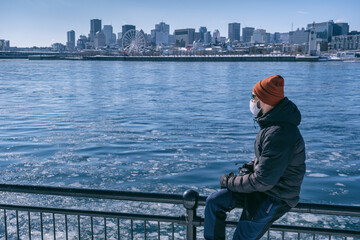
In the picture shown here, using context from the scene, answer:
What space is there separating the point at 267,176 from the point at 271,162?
0.13m

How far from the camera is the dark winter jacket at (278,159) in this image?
3518 mm

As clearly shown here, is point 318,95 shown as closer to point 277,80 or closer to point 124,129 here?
point 124,129

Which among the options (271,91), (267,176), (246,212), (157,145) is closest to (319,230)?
(246,212)

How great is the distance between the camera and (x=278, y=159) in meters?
3.51

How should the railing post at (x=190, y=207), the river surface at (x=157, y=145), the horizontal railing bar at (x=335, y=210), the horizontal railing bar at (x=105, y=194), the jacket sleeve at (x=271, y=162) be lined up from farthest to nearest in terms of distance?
the river surface at (x=157, y=145) < the horizontal railing bar at (x=105, y=194) < the railing post at (x=190, y=207) < the horizontal railing bar at (x=335, y=210) < the jacket sleeve at (x=271, y=162)

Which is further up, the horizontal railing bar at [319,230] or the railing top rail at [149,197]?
the railing top rail at [149,197]

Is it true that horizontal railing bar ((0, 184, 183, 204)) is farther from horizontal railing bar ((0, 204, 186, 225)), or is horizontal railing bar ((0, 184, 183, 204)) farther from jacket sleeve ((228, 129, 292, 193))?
jacket sleeve ((228, 129, 292, 193))

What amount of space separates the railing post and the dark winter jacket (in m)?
0.35

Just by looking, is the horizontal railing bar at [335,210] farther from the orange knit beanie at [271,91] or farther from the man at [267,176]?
the orange knit beanie at [271,91]

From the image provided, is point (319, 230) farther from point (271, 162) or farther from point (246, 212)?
point (271, 162)

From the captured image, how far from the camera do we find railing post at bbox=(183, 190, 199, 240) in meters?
3.87

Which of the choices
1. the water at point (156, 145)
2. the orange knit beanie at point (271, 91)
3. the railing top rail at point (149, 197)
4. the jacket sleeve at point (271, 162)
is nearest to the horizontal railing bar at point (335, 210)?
the railing top rail at point (149, 197)

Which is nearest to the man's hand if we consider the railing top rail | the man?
the man

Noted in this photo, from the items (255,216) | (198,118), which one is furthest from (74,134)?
(255,216)
